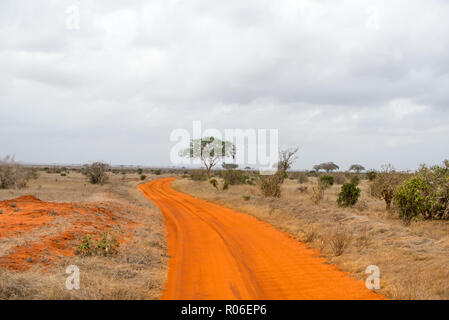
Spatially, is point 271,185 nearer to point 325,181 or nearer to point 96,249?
point 325,181

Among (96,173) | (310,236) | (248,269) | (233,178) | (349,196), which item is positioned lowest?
(248,269)

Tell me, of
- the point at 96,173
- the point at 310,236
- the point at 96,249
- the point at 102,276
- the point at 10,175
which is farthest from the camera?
the point at 96,173

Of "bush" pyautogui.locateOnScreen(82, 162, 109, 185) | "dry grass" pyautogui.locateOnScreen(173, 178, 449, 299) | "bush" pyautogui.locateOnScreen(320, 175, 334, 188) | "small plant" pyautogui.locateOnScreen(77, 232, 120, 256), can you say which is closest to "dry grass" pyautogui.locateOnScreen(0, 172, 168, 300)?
"small plant" pyautogui.locateOnScreen(77, 232, 120, 256)

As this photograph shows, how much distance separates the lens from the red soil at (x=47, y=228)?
690 cm

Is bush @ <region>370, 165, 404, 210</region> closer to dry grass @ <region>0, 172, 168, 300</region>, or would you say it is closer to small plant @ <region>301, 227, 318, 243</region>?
small plant @ <region>301, 227, 318, 243</region>

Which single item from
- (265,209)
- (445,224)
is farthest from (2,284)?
(445,224)

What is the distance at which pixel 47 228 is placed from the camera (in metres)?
9.48

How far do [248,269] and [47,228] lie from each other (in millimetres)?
6628

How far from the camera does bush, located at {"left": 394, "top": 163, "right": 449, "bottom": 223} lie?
12.5 meters

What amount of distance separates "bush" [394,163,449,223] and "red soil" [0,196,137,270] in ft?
37.8

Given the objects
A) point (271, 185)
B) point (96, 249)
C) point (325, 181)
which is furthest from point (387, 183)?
point (96, 249)
